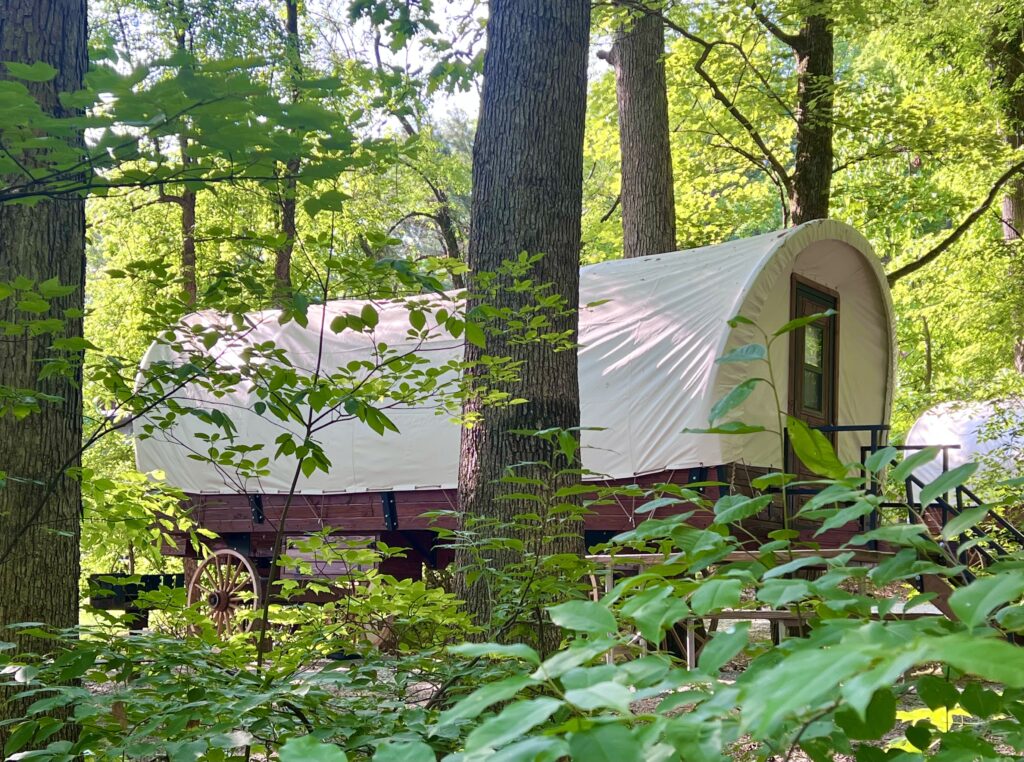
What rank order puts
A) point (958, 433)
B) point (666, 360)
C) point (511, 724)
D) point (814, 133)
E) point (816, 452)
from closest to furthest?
point (511, 724) → point (816, 452) → point (666, 360) → point (814, 133) → point (958, 433)

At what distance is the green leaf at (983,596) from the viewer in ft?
2.97

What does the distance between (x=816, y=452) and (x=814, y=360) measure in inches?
375

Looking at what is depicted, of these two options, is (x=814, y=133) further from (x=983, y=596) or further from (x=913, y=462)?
(x=983, y=596)

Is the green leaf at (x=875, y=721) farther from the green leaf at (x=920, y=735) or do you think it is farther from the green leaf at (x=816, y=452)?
the green leaf at (x=816, y=452)

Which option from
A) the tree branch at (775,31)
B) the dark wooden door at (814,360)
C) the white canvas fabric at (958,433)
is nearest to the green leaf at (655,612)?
the dark wooden door at (814,360)

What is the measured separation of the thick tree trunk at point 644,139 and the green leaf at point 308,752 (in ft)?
39.4

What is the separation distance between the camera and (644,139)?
13062mm

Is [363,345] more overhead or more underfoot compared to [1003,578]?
more overhead

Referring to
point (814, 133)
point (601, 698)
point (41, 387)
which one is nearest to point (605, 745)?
point (601, 698)

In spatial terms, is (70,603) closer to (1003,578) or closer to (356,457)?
(1003,578)

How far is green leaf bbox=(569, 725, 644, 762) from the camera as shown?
0.84 meters

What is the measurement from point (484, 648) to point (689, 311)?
8376 millimetres

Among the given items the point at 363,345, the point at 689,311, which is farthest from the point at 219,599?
the point at 689,311

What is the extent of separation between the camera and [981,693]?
1279 mm
